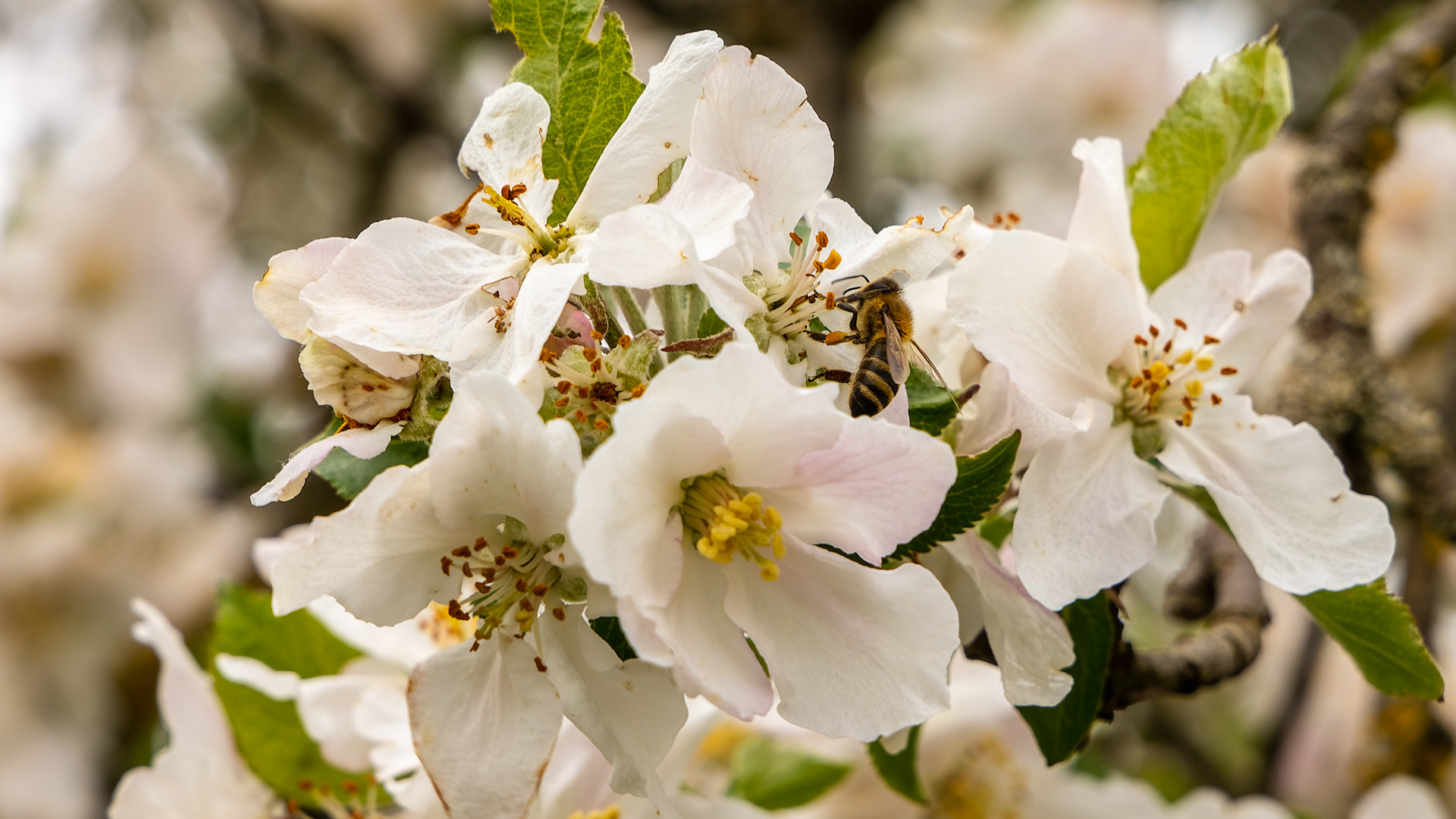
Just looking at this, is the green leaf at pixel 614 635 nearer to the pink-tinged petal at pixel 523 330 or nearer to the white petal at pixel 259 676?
the pink-tinged petal at pixel 523 330

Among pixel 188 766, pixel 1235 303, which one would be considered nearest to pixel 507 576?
pixel 188 766

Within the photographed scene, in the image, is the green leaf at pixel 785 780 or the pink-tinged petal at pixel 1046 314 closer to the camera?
the pink-tinged petal at pixel 1046 314

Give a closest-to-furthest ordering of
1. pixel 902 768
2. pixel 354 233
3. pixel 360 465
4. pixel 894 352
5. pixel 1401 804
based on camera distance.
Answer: pixel 894 352 → pixel 360 465 → pixel 902 768 → pixel 1401 804 → pixel 354 233

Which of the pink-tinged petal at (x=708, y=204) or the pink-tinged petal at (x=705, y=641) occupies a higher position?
the pink-tinged petal at (x=708, y=204)

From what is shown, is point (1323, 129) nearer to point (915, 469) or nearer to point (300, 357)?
point (915, 469)

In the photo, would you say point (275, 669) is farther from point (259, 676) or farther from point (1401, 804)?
point (1401, 804)

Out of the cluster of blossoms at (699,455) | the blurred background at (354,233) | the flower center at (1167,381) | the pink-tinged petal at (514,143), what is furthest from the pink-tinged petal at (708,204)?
the blurred background at (354,233)

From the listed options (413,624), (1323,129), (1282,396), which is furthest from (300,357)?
(1323,129)
